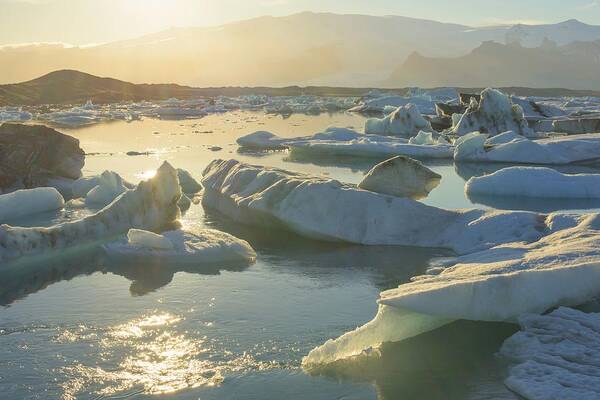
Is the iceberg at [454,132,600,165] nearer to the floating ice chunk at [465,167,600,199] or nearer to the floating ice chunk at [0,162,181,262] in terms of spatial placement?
the floating ice chunk at [465,167,600,199]

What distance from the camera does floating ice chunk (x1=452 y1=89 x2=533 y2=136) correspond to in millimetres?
22125

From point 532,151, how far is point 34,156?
37.2 feet

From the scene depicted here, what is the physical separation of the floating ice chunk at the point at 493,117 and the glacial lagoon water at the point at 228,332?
52.1ft

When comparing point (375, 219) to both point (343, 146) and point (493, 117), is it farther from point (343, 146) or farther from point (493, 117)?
point (493, 117)

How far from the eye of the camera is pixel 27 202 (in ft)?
31.9

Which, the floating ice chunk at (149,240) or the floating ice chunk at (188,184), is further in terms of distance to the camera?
the floating ice chunk at (188,184)

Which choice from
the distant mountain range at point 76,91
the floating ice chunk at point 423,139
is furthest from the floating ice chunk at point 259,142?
the distant mountain range at point 76,91

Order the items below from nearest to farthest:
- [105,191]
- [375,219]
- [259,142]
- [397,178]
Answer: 1. [375,219]
2. [397,178]
3. [105,191]
4. [259,142]

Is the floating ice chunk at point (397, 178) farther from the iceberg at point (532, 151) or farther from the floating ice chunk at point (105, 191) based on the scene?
the iceberg at point (532, 151)

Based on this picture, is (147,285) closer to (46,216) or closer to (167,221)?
(167,221)

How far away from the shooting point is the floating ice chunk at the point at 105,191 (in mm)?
10492

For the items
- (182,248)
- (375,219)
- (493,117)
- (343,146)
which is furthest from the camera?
(493,117)

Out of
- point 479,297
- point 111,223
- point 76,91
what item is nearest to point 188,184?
point 111,223

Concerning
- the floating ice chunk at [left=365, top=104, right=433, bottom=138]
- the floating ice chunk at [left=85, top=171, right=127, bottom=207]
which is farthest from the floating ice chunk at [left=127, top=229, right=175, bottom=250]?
the floating ice chunk at [left=365, top=104, right=433, bottom=138]
